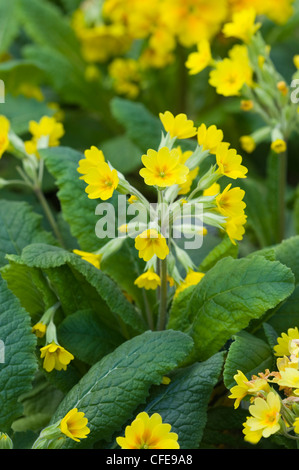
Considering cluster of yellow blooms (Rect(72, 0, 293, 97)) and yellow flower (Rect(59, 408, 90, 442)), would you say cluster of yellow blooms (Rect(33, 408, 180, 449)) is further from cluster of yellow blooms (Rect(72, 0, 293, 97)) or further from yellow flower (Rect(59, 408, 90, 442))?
cluster of yellow blooms (Rect(72, 0, 293, 97))

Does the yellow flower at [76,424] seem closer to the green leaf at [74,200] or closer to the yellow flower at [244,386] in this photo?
the yellow flower at [244,386]

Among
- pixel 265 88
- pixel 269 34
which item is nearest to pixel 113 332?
pixel 265 88

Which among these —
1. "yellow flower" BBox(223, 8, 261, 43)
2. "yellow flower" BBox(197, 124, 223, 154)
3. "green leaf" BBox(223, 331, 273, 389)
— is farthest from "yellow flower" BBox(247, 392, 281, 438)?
"yellow flower" BBox(223, 8, 261, 43)

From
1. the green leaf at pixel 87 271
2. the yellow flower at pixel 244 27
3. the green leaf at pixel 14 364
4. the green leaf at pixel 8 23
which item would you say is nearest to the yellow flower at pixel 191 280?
the green leaf at pixel 87 271

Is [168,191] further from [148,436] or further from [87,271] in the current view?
[148,436]
